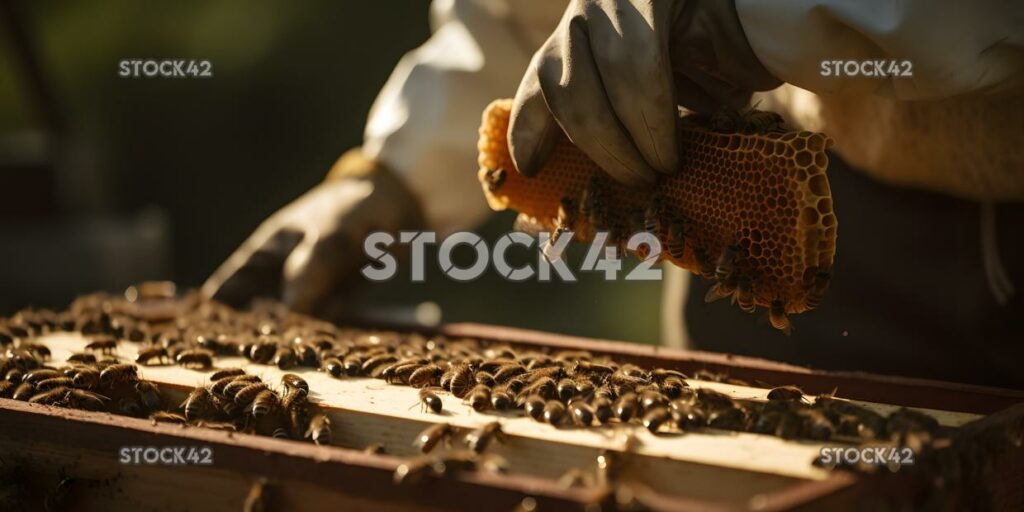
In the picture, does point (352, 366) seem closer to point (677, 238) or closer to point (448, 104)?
point (677, 238)

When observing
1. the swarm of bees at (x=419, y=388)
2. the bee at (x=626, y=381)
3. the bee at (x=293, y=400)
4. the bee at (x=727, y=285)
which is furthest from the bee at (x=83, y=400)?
the bee at (x=727, y=285)

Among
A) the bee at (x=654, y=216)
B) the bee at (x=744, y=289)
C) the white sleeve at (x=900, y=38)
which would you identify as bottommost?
the bee at (x=744, y=289)

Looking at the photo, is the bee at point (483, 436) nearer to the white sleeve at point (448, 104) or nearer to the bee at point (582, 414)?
the bee at point (582, 414)

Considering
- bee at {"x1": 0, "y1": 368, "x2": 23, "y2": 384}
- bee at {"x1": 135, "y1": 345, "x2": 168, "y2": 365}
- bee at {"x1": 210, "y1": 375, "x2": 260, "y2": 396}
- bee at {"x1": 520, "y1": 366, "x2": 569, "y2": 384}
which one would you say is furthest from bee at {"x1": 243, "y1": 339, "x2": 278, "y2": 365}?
bee at {"x1": 520, "y1": 366, "x2": 569, "y2": 384}

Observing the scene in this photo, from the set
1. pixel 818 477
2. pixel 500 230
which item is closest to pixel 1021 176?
pixel 818 477

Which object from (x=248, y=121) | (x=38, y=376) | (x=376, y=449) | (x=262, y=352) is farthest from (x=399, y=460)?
(x=248, y=121)

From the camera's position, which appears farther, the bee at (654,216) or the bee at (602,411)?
the bee at (654,216)

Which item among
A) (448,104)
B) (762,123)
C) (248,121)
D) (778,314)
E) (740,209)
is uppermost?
(248,121)

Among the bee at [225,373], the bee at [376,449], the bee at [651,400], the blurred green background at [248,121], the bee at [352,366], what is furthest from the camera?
the blurred green background at [248,121]
